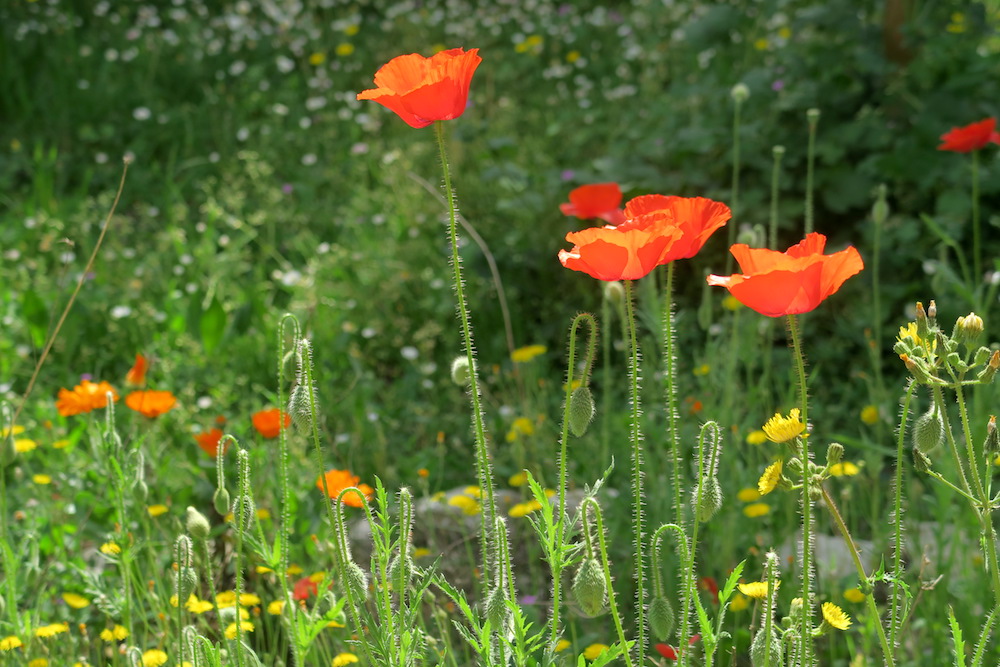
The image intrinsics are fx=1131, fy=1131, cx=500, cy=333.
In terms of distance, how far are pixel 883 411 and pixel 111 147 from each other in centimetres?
366

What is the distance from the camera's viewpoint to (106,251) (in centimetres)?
397

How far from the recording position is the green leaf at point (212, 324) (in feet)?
10.7

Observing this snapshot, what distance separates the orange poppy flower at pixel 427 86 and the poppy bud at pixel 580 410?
358 mm

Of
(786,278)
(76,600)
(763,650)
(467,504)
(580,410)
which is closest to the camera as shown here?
(786,278)

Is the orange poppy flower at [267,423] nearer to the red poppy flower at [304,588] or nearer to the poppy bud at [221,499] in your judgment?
Answer: the red poppy flower at [304,588]

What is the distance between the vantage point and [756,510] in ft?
7.00

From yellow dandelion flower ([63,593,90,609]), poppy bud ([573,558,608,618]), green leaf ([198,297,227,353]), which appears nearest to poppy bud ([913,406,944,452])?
poppy bud ([573,558,608,618])

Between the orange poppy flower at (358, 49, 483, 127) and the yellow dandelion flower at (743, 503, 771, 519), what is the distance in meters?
1.14

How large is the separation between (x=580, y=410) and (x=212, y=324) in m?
2.12

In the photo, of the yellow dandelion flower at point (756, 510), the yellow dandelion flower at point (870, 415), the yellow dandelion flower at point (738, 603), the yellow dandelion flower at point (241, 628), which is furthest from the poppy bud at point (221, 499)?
the yellow dandelion flower at point (870, 415)

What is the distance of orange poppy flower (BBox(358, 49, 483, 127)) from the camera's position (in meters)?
1.26

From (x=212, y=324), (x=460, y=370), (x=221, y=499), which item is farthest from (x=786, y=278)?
(x=212, y=324)

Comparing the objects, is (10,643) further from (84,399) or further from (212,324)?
(212,324)

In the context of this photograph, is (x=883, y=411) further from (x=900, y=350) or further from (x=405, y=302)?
(x=405, y=302)
